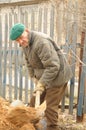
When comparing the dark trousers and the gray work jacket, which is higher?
the gray work jacket

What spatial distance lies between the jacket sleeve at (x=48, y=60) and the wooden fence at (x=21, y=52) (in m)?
0.89

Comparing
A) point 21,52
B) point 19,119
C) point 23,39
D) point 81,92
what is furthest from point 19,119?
point 21,52

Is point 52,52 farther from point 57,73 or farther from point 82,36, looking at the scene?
point 82,36

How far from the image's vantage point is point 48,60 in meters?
4.94

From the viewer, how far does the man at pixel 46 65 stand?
195 inches

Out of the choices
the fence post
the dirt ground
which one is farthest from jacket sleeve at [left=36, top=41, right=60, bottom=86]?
the fence post

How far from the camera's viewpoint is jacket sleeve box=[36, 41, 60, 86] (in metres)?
4.94

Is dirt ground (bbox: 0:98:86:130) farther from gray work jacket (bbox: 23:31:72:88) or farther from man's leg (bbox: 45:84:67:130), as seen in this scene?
gray work jacket (bbox: 23:31:72:88)

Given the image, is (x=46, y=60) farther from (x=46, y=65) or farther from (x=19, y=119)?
(x=19, y=119)

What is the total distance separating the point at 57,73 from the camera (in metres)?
5.21

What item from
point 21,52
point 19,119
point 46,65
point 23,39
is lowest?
point 19,119

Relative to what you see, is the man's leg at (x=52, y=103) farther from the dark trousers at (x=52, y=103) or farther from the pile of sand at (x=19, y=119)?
the pile of sand at (x=19, y=119)

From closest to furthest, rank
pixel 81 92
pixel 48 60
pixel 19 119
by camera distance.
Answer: pixel 19 119 < pixel 48 60 < pixel 81 92

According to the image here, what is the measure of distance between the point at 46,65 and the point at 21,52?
5.70ft
